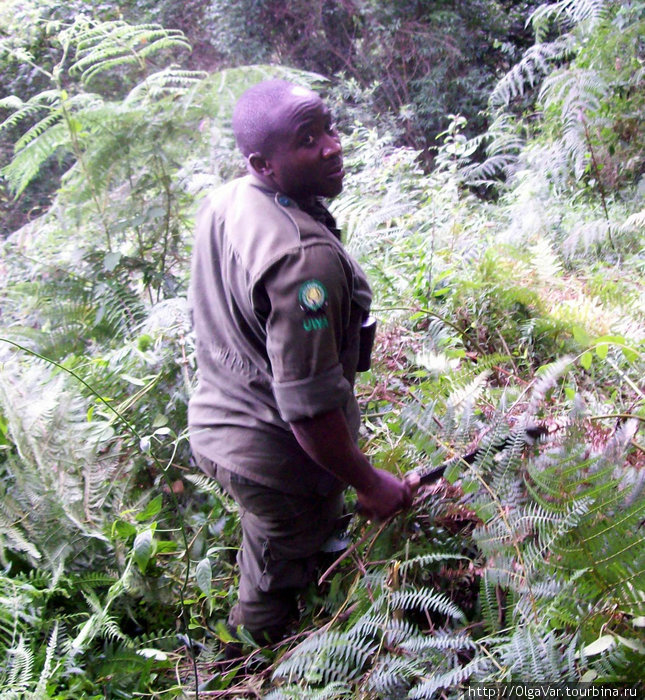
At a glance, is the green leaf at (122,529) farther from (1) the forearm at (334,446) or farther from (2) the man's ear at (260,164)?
(2) the man's ear at (260,164)

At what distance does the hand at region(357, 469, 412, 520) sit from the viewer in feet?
5.69

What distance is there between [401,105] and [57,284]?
757 centimetres

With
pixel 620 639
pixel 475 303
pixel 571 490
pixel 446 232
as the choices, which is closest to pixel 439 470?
pixel 571 490

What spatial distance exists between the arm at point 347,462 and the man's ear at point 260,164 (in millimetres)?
712

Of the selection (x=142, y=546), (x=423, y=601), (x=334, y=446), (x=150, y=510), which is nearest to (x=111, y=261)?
(x=150, y=510)

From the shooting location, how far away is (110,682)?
6.66ft

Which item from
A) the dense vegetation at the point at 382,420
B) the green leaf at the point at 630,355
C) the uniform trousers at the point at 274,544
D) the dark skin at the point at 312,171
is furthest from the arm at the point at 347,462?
the green leaf at the point at 630,355

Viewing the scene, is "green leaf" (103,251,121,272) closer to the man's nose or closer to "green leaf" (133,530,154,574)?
"green leaf" (133,530,154,574)

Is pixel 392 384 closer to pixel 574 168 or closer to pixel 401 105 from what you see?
pixel 574 168

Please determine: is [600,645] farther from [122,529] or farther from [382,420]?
[122,529]

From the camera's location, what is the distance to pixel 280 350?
1.47m

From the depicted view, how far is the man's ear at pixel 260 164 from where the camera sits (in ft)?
5.42

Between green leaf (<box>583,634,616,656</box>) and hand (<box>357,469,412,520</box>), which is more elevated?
green leaf (<box>583,634,616,656</box>)


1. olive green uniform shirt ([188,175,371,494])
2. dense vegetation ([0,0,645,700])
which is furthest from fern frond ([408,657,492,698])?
olive green uniform shirt ([188,175,371,494])
